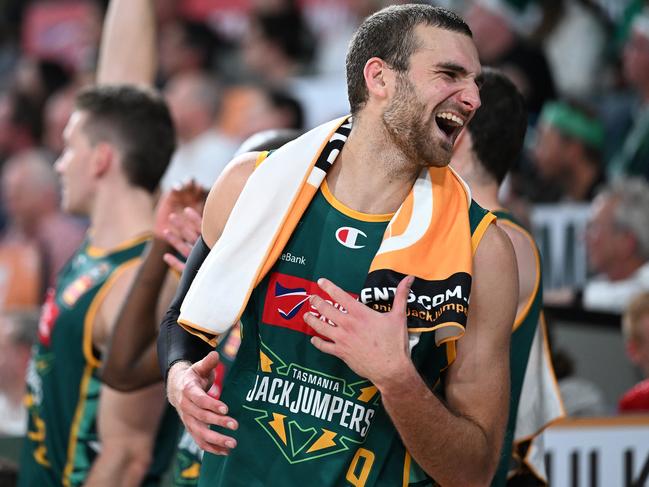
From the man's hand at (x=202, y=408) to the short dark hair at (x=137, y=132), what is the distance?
171 cm

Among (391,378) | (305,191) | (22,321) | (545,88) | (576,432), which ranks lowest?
(22,321)

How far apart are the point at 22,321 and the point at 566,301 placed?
9.09 ft

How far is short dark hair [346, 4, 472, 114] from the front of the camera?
243 cm

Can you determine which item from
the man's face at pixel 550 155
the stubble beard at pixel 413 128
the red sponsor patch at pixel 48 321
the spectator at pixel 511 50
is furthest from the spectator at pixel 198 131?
the stubble beard at pixel 413 128

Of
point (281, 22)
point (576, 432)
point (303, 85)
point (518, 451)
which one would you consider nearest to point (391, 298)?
point (518, 451)

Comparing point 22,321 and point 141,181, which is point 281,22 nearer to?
point 22,321

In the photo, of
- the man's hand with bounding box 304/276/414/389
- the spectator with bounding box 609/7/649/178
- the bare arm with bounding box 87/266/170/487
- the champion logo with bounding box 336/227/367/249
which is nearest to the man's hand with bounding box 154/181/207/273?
the bare arm with bounding box 87/266/170/487

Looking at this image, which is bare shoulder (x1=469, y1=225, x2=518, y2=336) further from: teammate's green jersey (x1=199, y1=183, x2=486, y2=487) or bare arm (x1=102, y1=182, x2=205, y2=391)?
bare arm (x1=102, y1=182, x2=205, y2=391)

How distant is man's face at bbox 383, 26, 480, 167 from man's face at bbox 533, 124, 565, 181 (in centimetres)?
499

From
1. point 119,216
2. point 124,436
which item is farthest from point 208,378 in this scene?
point 119,216

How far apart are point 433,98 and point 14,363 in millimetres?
3765

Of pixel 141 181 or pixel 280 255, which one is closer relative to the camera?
pixel 280 255

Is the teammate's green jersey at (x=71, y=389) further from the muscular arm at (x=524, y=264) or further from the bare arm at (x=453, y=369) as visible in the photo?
the bare arm at (x=453, y=369)

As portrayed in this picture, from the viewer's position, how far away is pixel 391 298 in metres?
2.33
